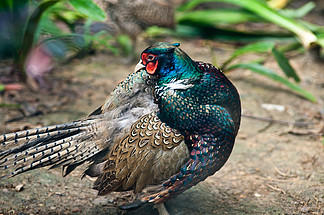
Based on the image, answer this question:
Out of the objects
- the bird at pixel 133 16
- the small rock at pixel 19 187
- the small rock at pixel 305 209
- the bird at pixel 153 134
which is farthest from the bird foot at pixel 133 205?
the bird at pixel 133 16

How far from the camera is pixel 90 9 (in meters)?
2.91

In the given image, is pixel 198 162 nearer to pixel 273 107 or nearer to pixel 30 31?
pixel 273 107

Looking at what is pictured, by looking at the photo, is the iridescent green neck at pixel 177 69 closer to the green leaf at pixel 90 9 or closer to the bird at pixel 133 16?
the green leaf at pixel 90 9

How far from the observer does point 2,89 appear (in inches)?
150

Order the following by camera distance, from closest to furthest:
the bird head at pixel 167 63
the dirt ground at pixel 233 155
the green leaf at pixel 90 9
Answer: the bird head at pixel 167 63 < the dirt ground at pixel 233 155 < the green leaf at pixel 90 9

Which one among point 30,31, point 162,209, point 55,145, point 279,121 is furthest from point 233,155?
point 30,31

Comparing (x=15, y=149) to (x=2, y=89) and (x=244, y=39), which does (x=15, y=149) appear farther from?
(x=244, y=39)

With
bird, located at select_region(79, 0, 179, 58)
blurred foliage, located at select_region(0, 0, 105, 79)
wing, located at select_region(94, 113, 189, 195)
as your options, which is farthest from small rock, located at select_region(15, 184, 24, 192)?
bird, located at select_region(79, 0, 179, 58)

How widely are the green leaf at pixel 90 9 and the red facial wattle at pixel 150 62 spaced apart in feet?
2.84

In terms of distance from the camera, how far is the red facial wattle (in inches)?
85.1

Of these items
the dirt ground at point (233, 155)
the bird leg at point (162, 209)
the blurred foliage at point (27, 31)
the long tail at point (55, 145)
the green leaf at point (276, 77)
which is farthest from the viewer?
the green leaf at point (276, 77)

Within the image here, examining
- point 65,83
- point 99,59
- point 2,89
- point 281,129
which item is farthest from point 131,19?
point 281,129

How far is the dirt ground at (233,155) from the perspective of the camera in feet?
8.58

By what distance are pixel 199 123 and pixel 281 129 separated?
1.90 meters
